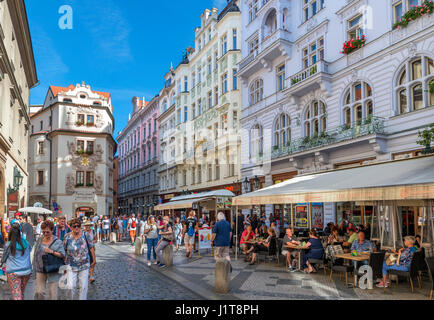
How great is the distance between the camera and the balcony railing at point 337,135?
1892 centimetres

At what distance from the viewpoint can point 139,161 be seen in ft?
218

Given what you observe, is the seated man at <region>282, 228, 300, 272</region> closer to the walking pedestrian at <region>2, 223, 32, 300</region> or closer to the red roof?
the walking pedestrian at <region>2, 223, 32, 300</region>

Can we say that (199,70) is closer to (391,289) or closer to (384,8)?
(384,8)

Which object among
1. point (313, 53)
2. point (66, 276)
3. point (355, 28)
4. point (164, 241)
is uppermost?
point (355, 28)

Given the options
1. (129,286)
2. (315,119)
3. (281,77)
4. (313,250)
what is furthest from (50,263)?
(281,77)

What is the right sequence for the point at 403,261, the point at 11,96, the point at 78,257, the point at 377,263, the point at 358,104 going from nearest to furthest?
the point at 78,257, the point at 403,261, the point at 377,263, the point at 358,104, the point at 11,96

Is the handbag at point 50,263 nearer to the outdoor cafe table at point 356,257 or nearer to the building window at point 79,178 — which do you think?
the outdoor cafe table at point 356,257

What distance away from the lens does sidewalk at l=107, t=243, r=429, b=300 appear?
895 cm

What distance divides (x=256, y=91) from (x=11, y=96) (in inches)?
636

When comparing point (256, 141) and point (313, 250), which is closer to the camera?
point (313, 250)

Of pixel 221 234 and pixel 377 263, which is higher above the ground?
pixel 221 234

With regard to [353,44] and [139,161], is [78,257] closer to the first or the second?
[353,44]
